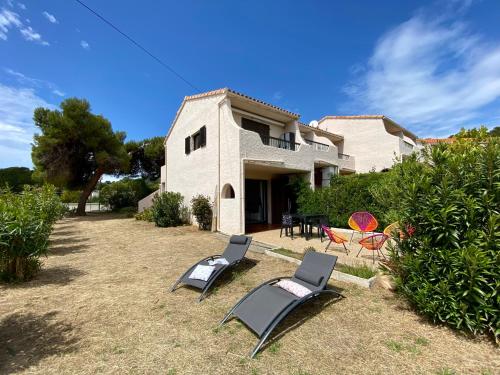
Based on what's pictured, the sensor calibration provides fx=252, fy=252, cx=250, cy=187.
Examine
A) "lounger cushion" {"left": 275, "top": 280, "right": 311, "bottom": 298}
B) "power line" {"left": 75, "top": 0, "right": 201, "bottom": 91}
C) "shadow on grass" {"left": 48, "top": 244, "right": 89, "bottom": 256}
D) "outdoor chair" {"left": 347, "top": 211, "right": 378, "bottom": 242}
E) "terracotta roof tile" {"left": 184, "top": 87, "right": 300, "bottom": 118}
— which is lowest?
"shadow on grass" {"left": 48, "top": 244, "right": 89, "bottom": 256}

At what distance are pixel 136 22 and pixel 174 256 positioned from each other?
27.9 feet

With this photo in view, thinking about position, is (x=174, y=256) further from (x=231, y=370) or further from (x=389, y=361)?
(x=389, y=361)

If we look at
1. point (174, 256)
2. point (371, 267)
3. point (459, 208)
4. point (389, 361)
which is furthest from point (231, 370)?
point (174, 256)

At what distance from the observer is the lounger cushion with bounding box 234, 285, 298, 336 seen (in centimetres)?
354

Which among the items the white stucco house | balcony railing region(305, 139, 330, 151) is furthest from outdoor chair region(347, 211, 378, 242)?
balcony railing region(305, 139, 330, 151)

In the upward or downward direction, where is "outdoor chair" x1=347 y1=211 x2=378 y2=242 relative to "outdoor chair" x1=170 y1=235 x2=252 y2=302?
upward

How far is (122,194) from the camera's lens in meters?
29.7

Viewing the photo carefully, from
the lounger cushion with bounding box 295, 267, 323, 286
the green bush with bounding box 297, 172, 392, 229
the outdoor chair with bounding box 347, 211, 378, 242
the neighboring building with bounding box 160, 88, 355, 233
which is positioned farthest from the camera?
the neighboring building with bounding box 160, 88, 355, 233

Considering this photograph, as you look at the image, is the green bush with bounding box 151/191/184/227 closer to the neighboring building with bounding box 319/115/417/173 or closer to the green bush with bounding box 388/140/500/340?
the green bush with bounding box 388/140/500/340

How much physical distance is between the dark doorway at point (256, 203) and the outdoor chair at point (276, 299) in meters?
10.7

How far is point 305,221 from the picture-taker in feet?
33.4

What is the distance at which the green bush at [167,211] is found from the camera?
Answer: 50.1 feet

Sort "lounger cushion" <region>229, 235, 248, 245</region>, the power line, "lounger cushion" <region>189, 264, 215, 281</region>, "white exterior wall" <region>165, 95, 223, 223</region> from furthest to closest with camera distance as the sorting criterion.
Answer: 1. "white exterior wall" <region>165, 95, 223, 223</region>
2. the power line
3. "lounger cushion" <region>229, 235, 248, 245</region>
4. "lounger cushion" <region>189, 264, 215, 281</region>

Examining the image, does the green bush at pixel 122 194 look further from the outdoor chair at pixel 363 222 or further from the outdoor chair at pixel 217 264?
the outdoor chair at pixel 363 222
